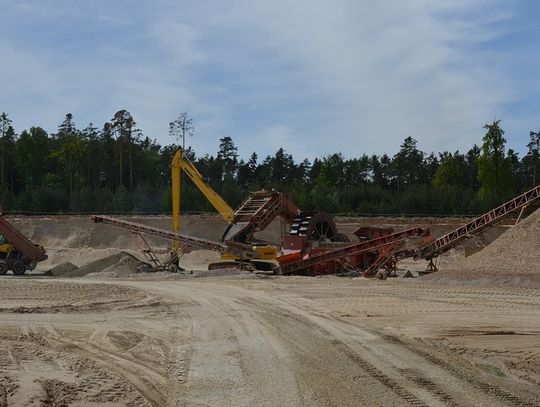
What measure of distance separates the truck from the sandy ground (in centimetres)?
1686

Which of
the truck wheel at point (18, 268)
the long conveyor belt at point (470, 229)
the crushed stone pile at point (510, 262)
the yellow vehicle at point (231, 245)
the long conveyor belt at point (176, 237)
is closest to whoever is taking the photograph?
the crushed stone pile at point (510, 262)

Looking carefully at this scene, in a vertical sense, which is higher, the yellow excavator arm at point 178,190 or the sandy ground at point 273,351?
the yellow excavator arm at point 178,190

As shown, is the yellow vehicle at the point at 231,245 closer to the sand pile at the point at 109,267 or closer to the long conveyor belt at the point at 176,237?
the long conveyor belt at the point at 176,237

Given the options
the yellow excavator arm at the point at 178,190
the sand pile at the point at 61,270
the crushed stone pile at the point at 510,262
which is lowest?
the sand pile at the point at 61,270

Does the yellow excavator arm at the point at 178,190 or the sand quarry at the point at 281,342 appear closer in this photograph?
the sand quarry at the point at 281,342

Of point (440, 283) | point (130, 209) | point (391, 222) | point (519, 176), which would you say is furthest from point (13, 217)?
point (519, 176)

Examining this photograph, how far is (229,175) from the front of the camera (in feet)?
355

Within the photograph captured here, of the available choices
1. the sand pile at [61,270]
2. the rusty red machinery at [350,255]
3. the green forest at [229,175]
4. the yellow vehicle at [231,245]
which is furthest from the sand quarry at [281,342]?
the green forest at [229,175]

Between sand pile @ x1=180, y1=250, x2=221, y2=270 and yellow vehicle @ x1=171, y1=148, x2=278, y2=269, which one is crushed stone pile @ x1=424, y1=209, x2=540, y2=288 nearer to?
yellow vehicle @ x1=171, y1=148, x2=278, y2=269

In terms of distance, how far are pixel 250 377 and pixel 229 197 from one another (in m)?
64.0

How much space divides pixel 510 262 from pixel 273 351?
56.3 feet

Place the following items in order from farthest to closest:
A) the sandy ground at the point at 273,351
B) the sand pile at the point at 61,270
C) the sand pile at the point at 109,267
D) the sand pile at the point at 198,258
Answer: the sand pile at the point at 198,258 → the sand pile at the point at 61,270 → the sand pile at the point at 109,267 → the sandy ground at the point at 273,351

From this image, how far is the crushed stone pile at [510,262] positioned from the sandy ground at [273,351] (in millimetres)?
3351

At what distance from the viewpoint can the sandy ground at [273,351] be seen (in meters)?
7.77
